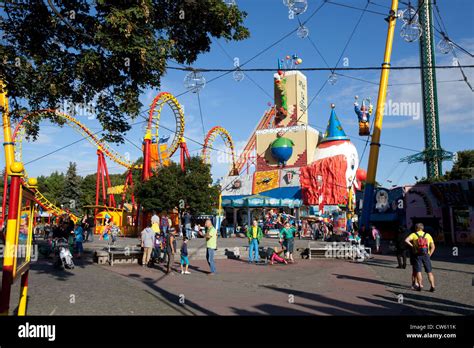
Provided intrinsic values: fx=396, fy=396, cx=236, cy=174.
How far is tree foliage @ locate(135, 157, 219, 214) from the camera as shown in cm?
3127

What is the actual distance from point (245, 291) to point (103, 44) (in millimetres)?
5898

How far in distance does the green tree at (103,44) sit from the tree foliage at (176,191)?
2261cm

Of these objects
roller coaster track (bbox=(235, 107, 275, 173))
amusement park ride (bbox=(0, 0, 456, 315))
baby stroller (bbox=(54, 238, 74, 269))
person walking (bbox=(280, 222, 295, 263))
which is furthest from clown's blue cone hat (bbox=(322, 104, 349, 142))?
baby stroller (bbox=(54, 238, 74, 269))

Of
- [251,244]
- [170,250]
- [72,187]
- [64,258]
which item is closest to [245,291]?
[170,250]

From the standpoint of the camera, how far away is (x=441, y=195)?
2452 cm

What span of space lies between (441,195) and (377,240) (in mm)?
8649

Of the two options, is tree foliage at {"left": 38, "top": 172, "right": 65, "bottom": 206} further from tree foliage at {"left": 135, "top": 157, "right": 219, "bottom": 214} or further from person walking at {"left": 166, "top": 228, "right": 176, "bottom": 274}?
person walking at {"left": 166, "top": 228, "right": 176, "bottom": 274}

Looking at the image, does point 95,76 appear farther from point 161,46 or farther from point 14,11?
point 14,11

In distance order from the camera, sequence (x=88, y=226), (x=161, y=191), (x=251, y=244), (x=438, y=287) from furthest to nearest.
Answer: (x=161, y=191)
(x=88, y=226)
(x=251, y=244)
(x=438, y=287)

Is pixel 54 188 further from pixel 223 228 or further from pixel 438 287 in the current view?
pixel 438 287

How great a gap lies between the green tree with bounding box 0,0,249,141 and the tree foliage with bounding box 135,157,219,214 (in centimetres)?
2261

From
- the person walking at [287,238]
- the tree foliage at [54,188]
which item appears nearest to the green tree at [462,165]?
the person walking at [287,238]

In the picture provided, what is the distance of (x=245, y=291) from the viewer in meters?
8.95
